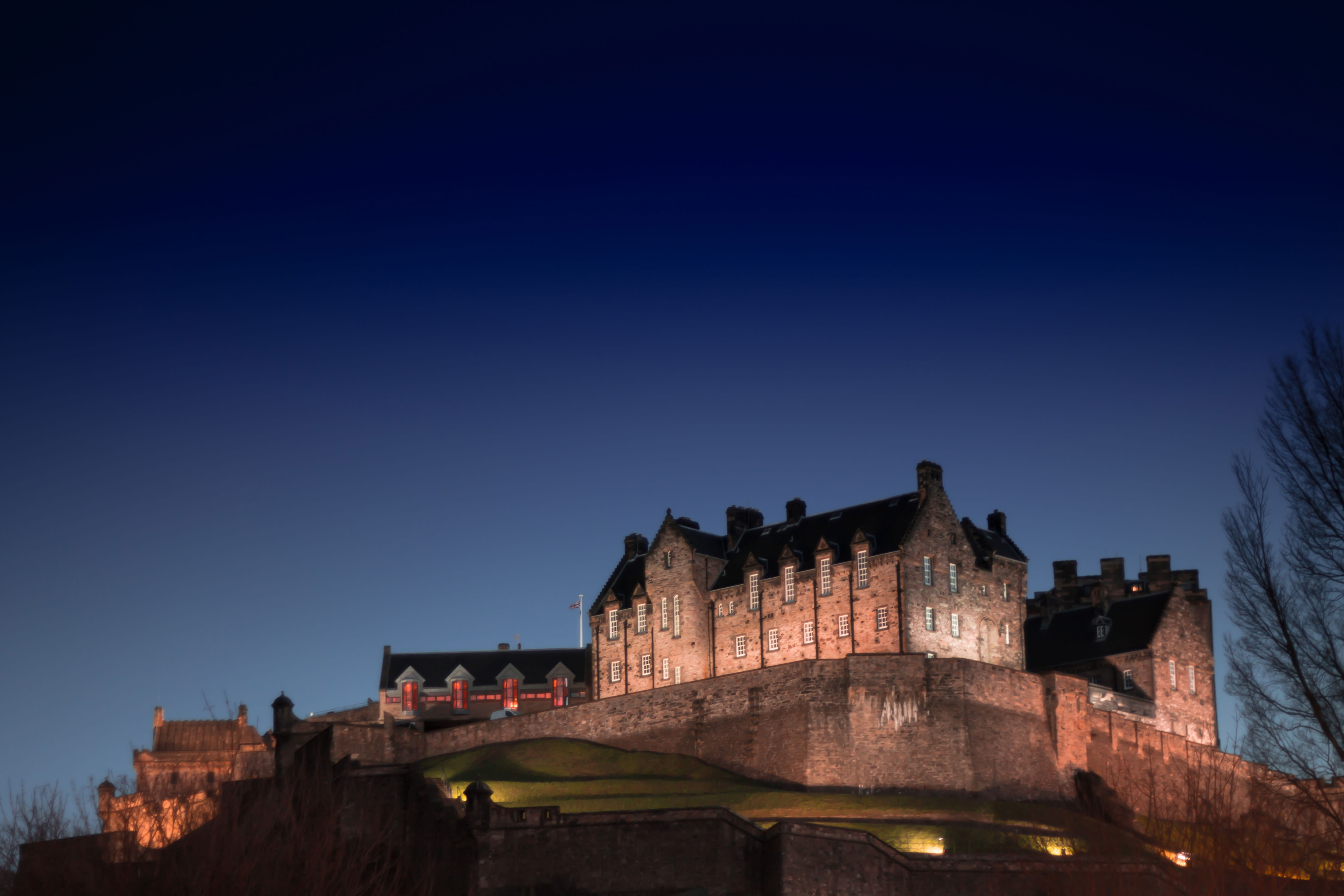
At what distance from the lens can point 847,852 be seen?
4641 centimetres

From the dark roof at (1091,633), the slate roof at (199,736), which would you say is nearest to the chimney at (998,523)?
the dark roof at (1091,633)

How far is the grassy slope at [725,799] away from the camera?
51062 mm

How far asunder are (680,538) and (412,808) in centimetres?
2677

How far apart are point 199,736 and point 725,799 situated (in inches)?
1579

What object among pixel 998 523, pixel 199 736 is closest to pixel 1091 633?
pixel 998 523

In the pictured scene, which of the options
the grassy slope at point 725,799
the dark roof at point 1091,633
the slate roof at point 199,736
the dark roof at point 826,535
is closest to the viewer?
the grassy slope at point 725,799

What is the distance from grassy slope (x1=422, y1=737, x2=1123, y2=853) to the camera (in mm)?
51062

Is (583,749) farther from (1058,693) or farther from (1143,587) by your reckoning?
(1143,587)

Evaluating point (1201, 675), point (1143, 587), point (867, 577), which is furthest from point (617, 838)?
point (1143, 587)

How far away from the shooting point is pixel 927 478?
2712 inches

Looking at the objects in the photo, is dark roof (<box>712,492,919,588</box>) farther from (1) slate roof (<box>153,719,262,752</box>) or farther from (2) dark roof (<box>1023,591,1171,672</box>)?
(1) slate roof (<box>153,719,262,752</box>)

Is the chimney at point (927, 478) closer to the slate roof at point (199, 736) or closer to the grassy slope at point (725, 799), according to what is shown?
the grassy slope at point (725, 799)

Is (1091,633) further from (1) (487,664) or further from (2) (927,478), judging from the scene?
(1) (487,664)

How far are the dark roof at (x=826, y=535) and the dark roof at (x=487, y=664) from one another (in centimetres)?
1690
